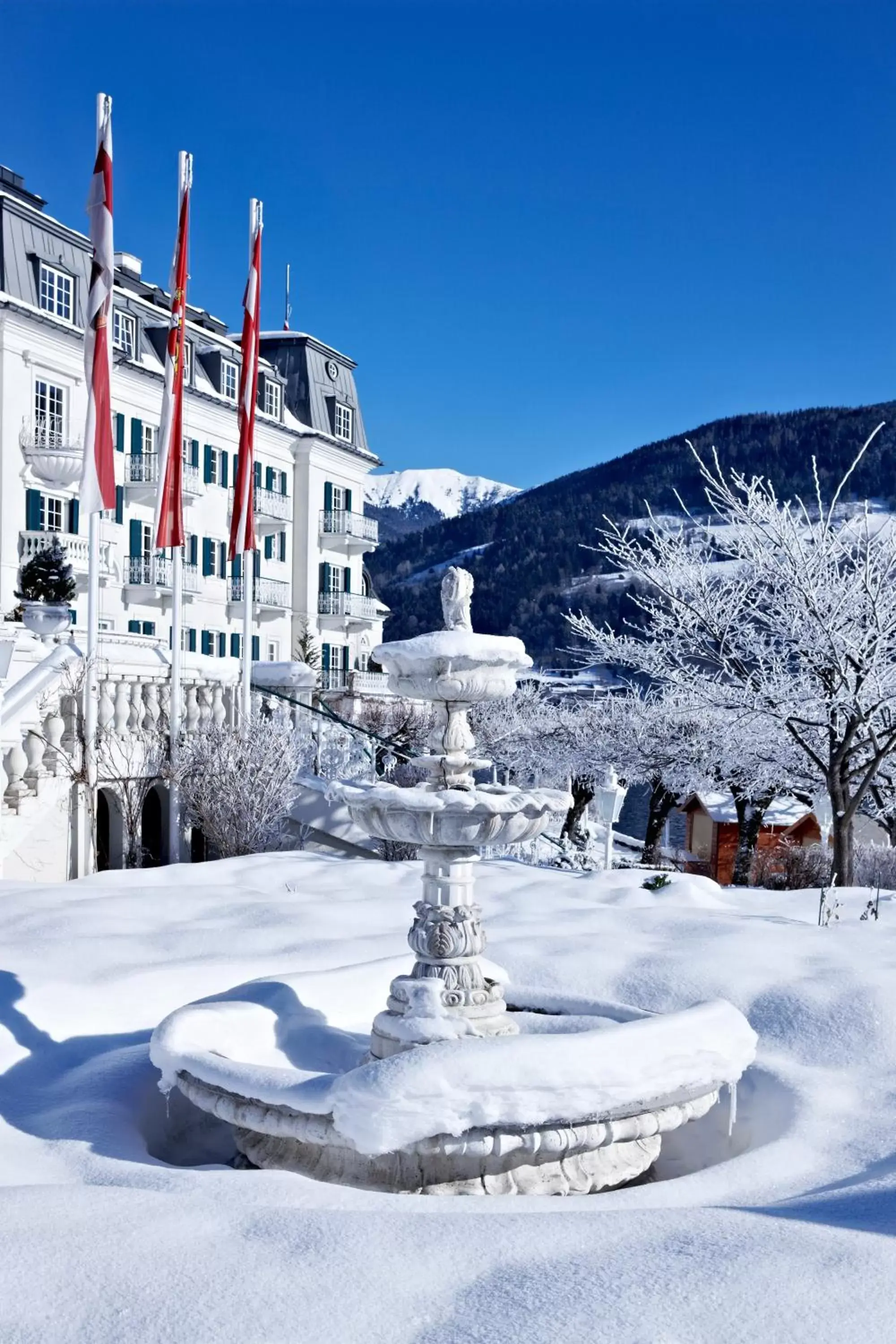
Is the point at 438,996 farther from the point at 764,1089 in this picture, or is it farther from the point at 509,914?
the point at 509,914

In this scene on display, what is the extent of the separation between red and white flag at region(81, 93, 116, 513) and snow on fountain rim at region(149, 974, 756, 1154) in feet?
28.7

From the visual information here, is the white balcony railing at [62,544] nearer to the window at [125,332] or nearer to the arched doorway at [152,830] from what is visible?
the window at [125,332]

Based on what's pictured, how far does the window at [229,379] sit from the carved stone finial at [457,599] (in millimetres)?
31494

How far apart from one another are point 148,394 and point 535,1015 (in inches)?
1143

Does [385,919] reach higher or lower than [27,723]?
lower

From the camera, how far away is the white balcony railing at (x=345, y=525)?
137 feet

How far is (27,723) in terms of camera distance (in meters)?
11.3

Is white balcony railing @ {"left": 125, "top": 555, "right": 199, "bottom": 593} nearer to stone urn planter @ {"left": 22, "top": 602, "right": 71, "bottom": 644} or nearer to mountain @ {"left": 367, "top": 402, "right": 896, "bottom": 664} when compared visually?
stone urn planter @ {"left": 22, "top": 602, "right": 71, "bottom": 644}

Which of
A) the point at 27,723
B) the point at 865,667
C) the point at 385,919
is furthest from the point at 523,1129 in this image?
the point at 865,667

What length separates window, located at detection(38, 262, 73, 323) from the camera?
2827 cm

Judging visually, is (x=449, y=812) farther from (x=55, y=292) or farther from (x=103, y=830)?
(x=55, y=292)

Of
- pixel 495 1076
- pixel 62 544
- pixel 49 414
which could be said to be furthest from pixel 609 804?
A: pixel 49 414

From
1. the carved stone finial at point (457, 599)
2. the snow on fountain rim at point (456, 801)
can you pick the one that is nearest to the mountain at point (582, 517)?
the carved stone finial at point (457, 599)

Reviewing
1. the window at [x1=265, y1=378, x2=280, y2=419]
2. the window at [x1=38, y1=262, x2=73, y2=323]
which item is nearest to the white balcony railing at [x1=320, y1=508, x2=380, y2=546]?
the window at [x1=265, y1=378, x2=280, y2=419]
